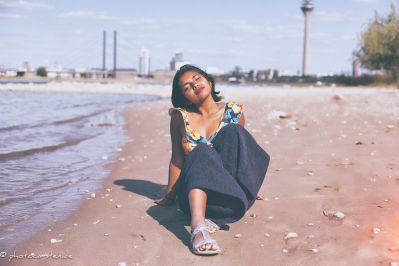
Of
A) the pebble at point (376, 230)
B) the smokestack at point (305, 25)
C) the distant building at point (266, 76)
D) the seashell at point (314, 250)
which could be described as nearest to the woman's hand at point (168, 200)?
the seashell at point (314, 250)

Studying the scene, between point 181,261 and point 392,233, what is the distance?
159 centimetres

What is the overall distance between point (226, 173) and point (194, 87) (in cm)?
87

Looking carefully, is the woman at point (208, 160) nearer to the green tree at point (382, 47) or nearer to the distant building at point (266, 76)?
the green tree at point (382, 47)

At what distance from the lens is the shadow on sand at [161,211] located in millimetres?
3916

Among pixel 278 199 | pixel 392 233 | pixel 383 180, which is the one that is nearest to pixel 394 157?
pixel 383 180

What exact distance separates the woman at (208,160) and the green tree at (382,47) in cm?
3955

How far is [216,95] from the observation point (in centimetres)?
451

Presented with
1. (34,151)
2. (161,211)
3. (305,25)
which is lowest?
(34,151)

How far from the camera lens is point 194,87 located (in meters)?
4.23

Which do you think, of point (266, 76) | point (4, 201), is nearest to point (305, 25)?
point (266, 76)

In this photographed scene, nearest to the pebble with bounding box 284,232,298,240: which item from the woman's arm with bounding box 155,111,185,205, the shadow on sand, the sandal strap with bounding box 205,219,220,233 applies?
the sandal strap with bounding box 205,219,220,233

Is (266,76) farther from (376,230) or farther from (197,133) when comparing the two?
(376,230)

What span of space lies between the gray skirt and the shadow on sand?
187mm

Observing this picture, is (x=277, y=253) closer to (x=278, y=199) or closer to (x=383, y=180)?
(x=278, y=199)
